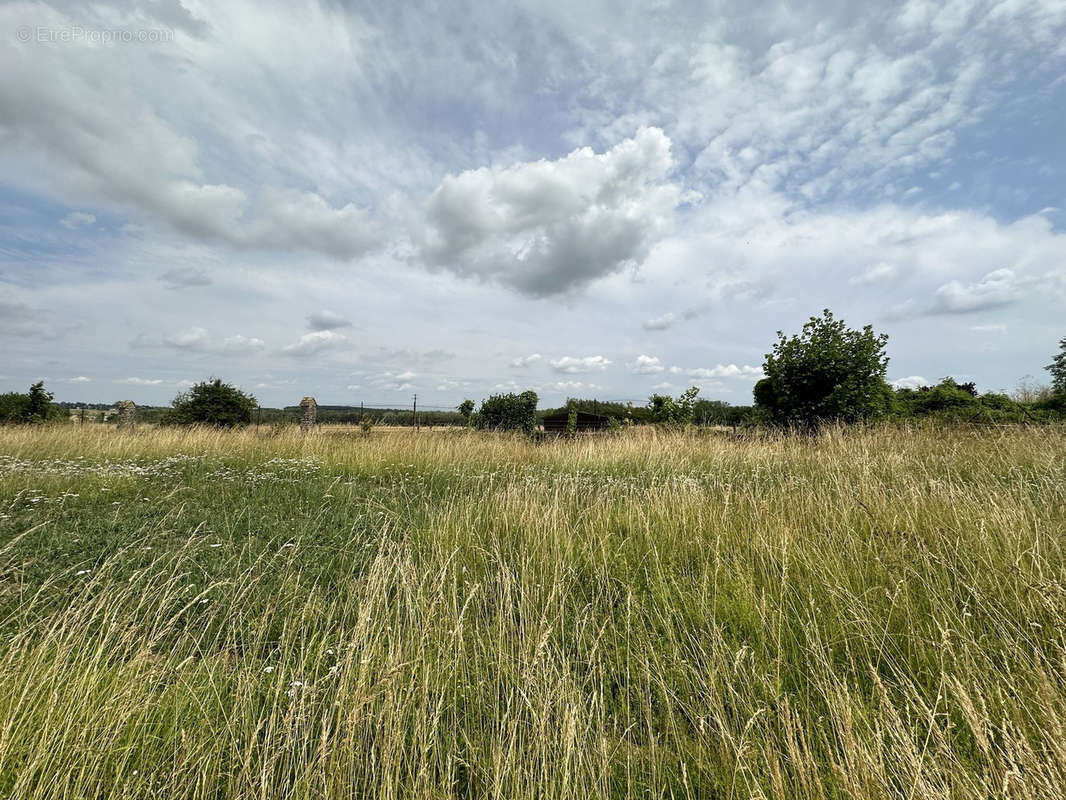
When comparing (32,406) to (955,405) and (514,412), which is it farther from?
(955,405)

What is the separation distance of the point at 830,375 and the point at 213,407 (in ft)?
69.2

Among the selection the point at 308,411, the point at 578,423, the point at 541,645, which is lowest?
the point at 541,645

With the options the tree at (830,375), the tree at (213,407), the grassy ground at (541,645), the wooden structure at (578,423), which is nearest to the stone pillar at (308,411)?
the tree at (213,407)

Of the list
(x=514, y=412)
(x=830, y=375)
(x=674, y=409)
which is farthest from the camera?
(x=514, y=412)

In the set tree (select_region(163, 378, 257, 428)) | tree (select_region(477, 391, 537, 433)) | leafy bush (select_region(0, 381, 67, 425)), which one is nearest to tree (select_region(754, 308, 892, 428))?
tree (select_region(477, 391, 537, 433))

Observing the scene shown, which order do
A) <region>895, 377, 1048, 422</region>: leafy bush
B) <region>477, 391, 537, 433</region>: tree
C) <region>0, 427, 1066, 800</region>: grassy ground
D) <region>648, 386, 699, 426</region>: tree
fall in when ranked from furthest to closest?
<region>477, 391, 537, 433</region>: tree → <region>648, 386, 699, 426</region>: tree → <region>895, 377, 1048, 422</region>: leafy bush → <region>0, 427, 1066, 800</region>: grassy ground

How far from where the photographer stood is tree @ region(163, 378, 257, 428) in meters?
17.3

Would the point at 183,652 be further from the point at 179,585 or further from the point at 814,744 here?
the point at 814,744

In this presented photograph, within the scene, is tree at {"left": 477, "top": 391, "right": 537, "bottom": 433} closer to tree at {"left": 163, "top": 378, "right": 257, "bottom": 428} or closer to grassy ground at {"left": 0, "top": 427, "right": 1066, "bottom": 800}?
tree at {"left": 163, "top": 378, "right": 257, "bottom": 428}

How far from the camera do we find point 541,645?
66.1 inches

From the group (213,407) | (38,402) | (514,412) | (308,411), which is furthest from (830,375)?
(38,402)

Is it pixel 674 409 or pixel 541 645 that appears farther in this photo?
pixel 674 409

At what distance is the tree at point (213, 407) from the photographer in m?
17.3

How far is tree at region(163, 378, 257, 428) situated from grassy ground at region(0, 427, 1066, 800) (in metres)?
13.2
